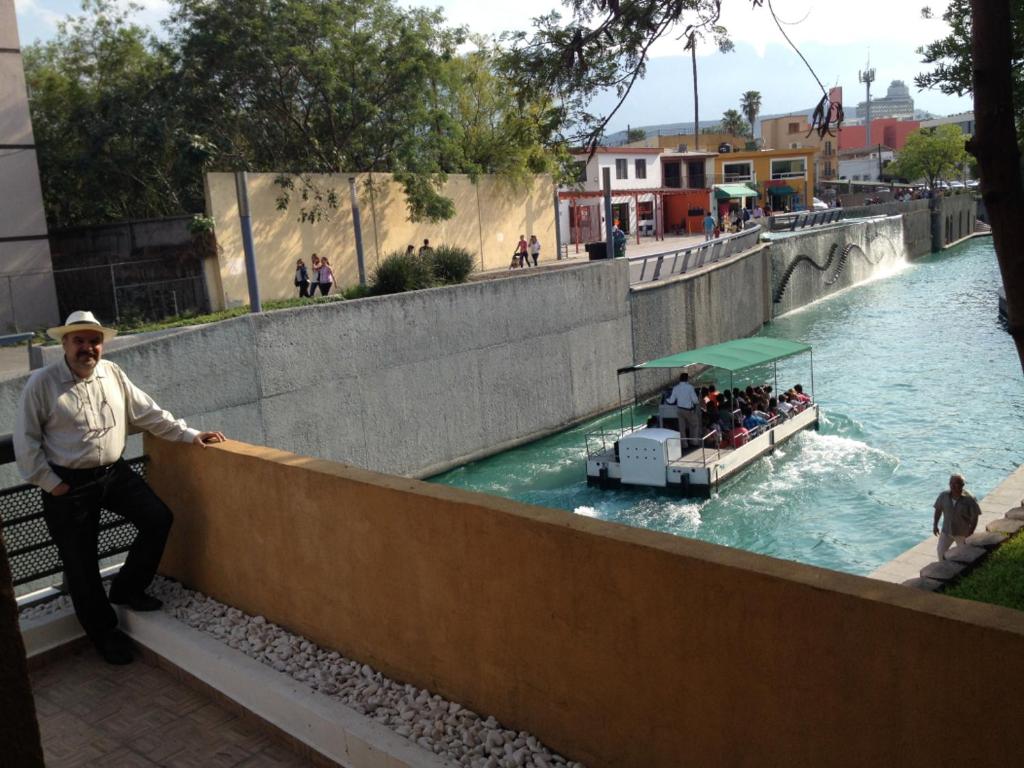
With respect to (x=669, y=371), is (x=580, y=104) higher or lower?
higher

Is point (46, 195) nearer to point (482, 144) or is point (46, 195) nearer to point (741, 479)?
point (482, 144)

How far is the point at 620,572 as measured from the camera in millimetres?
4359

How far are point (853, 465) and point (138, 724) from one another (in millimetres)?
18686

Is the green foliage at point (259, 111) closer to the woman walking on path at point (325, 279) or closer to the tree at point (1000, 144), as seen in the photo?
the woman walking on path at point (325, 279)

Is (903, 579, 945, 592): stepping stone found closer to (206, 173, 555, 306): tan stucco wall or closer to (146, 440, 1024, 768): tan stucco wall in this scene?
(146, 440, 1024, 768): tan stucco wall

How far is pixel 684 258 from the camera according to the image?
34.9 metres

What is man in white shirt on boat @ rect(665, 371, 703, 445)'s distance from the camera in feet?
68.2

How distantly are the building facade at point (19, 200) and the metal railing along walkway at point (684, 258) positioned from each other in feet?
55.8

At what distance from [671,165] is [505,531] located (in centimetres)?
7448

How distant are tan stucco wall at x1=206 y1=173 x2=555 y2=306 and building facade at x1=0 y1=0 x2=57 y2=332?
15.7 ft

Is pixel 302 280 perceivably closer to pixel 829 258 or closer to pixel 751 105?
pixel 829 258

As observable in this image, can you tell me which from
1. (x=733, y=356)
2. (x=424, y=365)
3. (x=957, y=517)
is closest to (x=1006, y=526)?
(x=957, y=517)

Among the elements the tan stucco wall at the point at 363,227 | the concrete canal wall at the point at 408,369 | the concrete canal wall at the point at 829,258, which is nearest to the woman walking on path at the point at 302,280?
the tan stucco wall at the point at 363,227

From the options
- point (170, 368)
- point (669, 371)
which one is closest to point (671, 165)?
point (669, 371)
